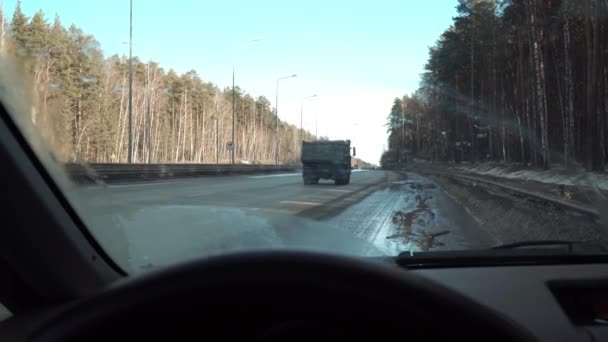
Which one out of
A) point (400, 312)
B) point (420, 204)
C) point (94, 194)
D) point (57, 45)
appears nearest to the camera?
point (400, 312)

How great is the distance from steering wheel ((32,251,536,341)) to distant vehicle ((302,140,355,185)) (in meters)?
27.4

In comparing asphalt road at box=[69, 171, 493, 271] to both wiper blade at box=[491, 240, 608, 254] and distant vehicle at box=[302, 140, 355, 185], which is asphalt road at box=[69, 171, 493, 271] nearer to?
wiper blade at box=[491, 240, 608, 254]

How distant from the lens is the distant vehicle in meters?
29.7

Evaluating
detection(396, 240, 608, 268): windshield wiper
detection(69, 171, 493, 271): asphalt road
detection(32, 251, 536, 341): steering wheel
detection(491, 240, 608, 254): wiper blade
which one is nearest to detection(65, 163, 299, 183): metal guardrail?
detection(69, 171, 493, 271): asphalt road

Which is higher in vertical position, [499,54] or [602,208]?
[499,54]

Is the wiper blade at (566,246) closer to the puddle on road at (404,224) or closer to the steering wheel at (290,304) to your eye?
the puddle on road at (404,224)

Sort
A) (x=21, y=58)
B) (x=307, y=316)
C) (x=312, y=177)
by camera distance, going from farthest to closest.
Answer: (x=312, y=177) → (x=21, y=58) → (x=307, y=316)

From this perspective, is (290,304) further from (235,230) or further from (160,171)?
(160,171)

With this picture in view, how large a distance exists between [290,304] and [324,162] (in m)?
28.4

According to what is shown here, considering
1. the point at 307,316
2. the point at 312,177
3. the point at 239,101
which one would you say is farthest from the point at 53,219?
the point at 239,101

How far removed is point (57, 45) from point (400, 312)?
3.33 meters

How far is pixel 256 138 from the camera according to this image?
10931 centimetres

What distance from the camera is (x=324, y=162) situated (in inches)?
1179

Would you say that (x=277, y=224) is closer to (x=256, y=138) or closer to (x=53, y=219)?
(x=53, y=219)
